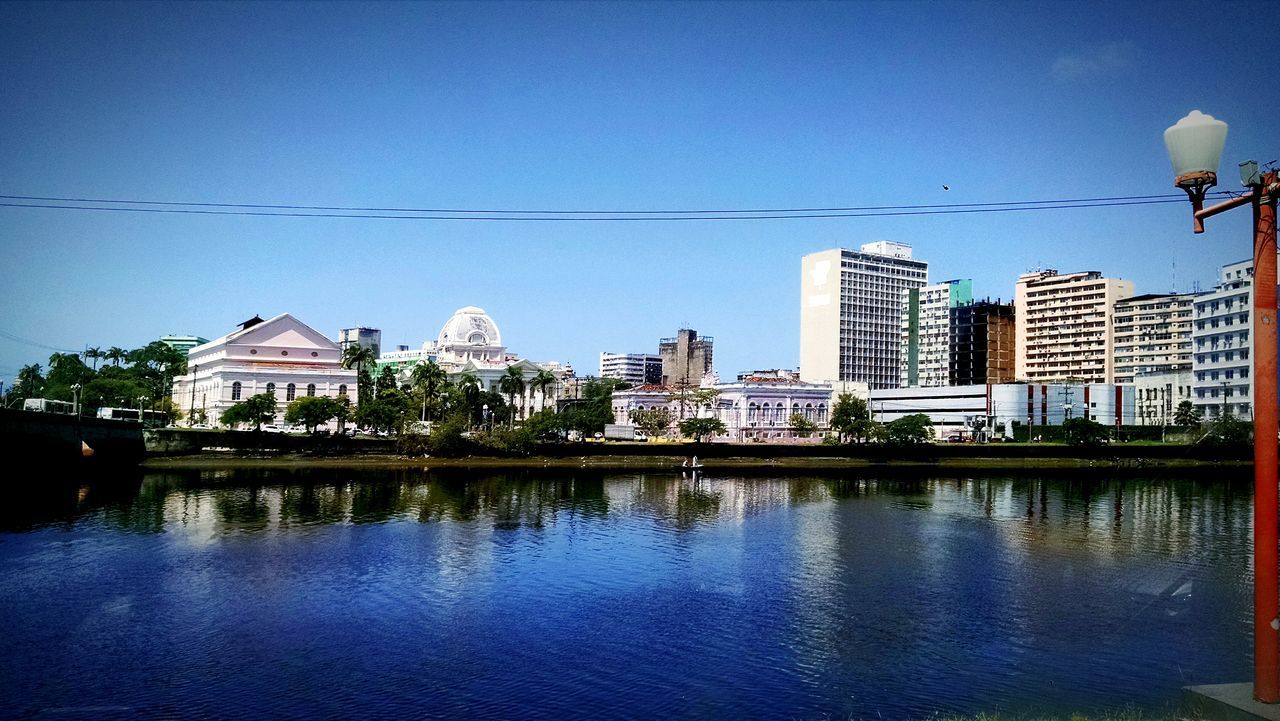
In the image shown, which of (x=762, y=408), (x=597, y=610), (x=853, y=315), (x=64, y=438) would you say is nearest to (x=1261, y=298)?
(x=597, y=610)

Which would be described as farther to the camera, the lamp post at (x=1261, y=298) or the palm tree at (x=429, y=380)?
the palm tree at (x=429, y=380)

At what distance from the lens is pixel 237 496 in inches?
2272

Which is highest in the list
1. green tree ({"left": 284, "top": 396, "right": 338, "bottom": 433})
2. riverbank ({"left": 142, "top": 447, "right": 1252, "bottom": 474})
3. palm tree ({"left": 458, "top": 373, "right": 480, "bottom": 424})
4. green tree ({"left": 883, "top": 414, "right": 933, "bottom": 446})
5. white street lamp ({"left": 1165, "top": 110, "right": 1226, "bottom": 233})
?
white street lamp ({"left": 1165, "top": 110, "right": 1226, "bottom": 233})

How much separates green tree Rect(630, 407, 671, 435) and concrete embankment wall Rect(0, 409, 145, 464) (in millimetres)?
62383

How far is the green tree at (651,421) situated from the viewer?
124062 millimetres

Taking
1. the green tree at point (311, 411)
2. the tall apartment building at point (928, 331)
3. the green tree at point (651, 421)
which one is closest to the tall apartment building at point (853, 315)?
the tall apartment building at point (928, 331)

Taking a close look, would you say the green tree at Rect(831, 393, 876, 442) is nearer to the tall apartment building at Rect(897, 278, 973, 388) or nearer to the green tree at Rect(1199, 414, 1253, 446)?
the green tree at Rect(1199, 414, 1253, 446)

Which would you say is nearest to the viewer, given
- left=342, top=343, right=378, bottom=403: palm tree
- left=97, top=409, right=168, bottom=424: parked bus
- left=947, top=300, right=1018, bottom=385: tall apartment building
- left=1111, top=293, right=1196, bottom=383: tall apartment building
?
left=97, top=409, right=168, bottom=424: parked bus

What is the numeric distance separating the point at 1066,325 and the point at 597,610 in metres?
143

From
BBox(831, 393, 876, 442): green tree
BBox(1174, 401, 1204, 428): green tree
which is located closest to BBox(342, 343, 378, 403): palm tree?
BBox(831, 393, 876, 442): green tree

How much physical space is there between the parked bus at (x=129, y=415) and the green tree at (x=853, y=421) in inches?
2924

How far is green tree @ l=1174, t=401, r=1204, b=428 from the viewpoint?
104 metres

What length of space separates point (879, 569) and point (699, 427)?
72.2 m

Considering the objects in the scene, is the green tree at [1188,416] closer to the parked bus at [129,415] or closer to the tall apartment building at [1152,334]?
the tall apartment building at [1152,334]
